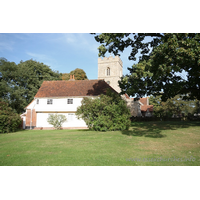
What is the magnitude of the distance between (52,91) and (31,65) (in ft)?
56.6

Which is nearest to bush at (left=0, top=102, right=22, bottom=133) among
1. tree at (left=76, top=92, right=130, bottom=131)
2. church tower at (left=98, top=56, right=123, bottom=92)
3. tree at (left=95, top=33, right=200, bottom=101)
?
tree at (left=76, top=92, right=130, bottom=131)

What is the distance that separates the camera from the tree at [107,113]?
53.9 feet

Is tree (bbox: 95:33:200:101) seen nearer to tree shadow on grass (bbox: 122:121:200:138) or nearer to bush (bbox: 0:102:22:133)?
tree shadow on grass (bbox: 122:121:200:138)

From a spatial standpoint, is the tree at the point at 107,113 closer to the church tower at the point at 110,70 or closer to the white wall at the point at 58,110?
the white wall at the point at 58,110

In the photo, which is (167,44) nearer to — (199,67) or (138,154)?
(199,67)

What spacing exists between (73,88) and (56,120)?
6483 millimetres

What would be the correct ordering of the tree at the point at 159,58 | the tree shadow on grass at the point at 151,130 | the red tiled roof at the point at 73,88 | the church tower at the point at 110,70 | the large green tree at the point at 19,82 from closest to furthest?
the tree at the point at 159,58 < the tree shadow on grass at the point at 151,130 < the red tiled roof at the point at 73,88 < the large green tree at the point at 19,82 < the church tower at the point at 110,70

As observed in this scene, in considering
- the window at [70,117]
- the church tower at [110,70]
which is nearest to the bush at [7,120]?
the window at [70,117]

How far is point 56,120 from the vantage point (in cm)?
2577

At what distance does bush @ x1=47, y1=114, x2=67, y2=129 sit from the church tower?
71.4ft

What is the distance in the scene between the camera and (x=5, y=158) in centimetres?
696

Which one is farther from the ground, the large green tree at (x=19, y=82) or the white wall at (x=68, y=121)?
the large green tree at (x=19, y=82)

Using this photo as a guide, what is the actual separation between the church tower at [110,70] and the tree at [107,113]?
91.0 feet

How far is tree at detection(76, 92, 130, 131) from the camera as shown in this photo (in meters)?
16.4
